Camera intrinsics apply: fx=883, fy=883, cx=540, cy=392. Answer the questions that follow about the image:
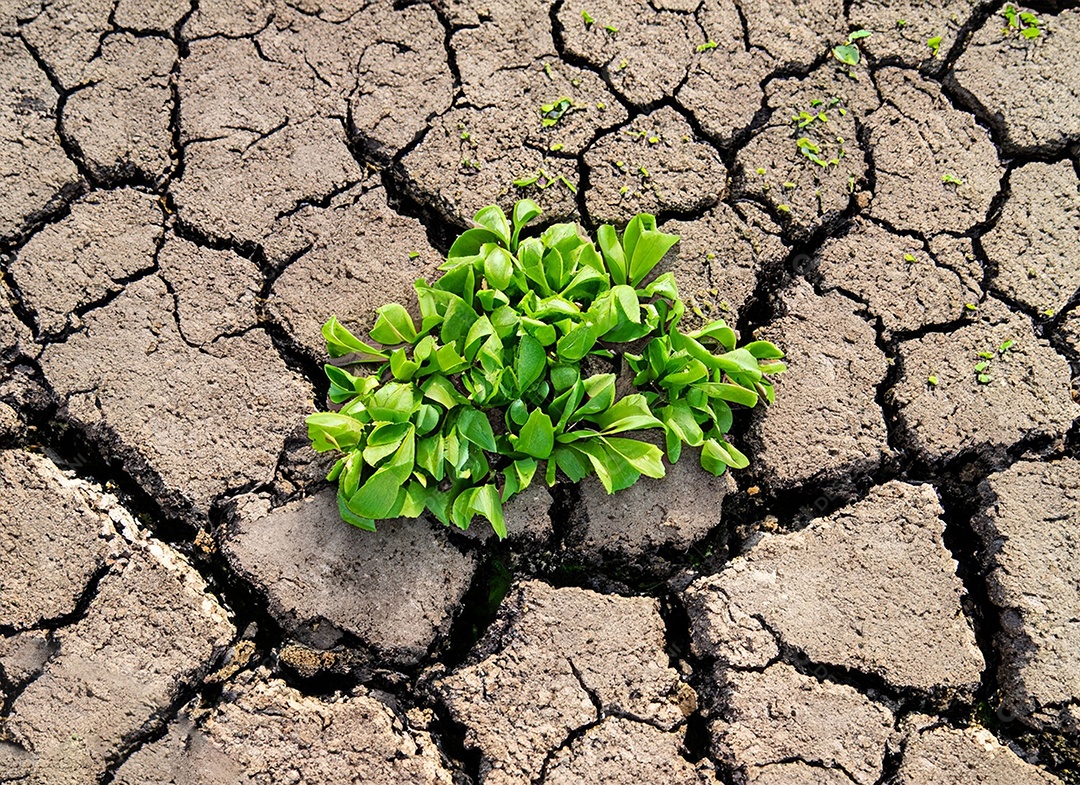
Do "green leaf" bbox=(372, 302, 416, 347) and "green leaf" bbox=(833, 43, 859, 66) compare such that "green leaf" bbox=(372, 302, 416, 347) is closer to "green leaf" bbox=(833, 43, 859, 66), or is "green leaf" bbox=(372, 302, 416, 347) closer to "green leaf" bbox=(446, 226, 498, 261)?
"green leaf" bbox=(446, 226, 498, 261)

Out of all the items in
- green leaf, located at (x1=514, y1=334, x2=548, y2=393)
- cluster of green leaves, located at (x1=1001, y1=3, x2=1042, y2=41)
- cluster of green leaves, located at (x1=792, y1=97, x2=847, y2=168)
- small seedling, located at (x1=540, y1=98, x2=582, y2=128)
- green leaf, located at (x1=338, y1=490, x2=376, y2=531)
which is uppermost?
cluster of green leaves, located at (x1=1001, y1=3, x2=1042, y2=41)

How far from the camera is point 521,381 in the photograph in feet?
7.11

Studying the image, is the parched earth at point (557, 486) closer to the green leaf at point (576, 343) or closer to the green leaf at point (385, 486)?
the green leaf at point (385, 486)

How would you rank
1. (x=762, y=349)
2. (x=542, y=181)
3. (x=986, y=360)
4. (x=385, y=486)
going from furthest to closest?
1. (x=542, y=181)
2. (x=986, y=360)
3. (x=762, y=349)
4. (x=385, y=486)

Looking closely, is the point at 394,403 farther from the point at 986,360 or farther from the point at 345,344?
the point at 986,360

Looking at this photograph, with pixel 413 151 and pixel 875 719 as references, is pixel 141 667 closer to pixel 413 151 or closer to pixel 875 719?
pixel 413 151

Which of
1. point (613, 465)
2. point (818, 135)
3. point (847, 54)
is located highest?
point (847, 54)

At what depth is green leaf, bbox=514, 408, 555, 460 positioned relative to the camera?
2123 mm

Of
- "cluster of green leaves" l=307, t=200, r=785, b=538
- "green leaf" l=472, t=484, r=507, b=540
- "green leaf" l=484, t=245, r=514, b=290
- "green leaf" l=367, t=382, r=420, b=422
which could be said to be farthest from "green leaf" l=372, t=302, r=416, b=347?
"green leaf" l=472, t=484, r=507, b=540

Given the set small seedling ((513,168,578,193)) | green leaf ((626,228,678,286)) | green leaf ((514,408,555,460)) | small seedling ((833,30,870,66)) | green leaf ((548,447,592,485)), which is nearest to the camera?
green leaf ((514,408,555,460))

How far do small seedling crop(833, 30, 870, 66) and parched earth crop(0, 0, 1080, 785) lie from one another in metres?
0.03

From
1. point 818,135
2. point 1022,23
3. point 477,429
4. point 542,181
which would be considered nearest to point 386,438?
point 477,429

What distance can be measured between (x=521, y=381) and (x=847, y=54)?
1.54 m

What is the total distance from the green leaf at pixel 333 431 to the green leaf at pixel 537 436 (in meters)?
0.40
